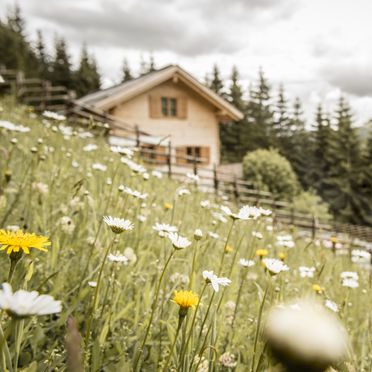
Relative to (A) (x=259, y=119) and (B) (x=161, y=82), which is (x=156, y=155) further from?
(A) (x=259, y=119)

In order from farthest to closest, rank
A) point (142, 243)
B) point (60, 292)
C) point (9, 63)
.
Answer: point (9, 63) → point (142, 243) → point (60, 292)

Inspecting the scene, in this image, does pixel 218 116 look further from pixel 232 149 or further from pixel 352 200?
pixel 232 149

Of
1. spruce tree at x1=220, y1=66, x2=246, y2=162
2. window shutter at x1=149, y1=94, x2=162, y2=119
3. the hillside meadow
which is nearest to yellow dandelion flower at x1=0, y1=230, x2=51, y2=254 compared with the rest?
the hillside meadow

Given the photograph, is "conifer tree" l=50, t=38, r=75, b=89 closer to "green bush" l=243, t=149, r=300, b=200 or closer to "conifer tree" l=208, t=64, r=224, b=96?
"conifer tree" l=208, t=64, r=224, b=96

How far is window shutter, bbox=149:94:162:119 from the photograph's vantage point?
65.1 feet

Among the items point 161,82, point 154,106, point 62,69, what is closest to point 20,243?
point 161,82

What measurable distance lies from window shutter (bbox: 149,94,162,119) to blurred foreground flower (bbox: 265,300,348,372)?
1990 centimetres

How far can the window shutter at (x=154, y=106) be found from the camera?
19.8 m

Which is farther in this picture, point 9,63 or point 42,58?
point 42,58

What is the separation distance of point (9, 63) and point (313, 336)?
156ft

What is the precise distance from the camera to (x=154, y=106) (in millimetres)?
19875

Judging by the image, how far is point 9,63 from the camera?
42.4 metres

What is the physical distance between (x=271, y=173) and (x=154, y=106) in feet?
40.9

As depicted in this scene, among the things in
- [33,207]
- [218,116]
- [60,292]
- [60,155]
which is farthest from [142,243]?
[218,116]
